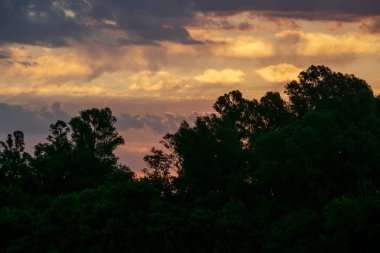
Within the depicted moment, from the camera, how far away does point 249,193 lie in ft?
230

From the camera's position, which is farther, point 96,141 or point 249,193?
point 96,141

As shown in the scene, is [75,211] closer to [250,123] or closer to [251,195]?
[251,195]

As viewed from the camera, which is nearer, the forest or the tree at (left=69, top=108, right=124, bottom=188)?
the forest

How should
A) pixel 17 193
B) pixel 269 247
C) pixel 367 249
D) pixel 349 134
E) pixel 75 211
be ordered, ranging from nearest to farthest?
pixel 367 249 < pixel 269 247 < pixel 349 134 < pixel 75 211 < pixel 17 193

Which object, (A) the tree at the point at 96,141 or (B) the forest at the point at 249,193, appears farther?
(A) the tree at the point at 96,141

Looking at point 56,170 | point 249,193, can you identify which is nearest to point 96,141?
point 56,170

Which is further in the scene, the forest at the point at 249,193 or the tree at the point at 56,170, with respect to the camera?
the tree at the point at 56,170

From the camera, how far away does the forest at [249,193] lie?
60.7m

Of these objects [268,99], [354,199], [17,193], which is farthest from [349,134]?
[17,193]

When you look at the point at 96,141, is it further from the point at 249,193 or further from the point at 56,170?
the point at 249,193

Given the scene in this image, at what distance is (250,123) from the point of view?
7988cm

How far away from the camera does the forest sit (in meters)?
60.7

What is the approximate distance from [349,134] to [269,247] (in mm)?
12001

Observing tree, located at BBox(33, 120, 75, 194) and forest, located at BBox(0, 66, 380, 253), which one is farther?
tree, located at BBox(33, 120, 75, 194)
